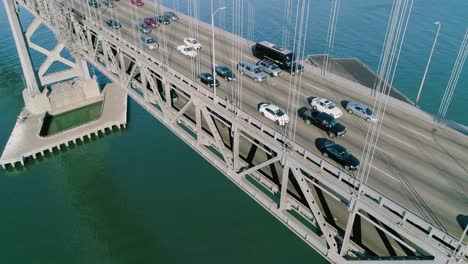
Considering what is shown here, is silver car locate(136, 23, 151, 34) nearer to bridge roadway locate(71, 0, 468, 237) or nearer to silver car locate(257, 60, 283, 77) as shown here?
bridge roadway locate(71, 0, 468, 237)

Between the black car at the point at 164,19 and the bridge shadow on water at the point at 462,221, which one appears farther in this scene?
the black car at the point at 164,19

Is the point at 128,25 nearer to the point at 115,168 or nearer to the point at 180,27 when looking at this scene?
the point at 180,27

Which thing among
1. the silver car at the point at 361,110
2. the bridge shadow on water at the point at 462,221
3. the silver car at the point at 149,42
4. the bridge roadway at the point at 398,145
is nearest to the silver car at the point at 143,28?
the silver car at the point at 149,42

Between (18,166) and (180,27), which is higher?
(180,27)

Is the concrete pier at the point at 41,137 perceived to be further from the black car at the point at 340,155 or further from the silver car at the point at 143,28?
the black car at the point at 340,155

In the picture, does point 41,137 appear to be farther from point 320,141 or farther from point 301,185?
point 301,185

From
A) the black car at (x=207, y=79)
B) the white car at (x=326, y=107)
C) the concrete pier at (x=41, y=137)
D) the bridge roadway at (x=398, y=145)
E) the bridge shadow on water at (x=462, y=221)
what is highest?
the black car at (x=207, y=79)

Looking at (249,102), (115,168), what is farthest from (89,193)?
(249,102)
